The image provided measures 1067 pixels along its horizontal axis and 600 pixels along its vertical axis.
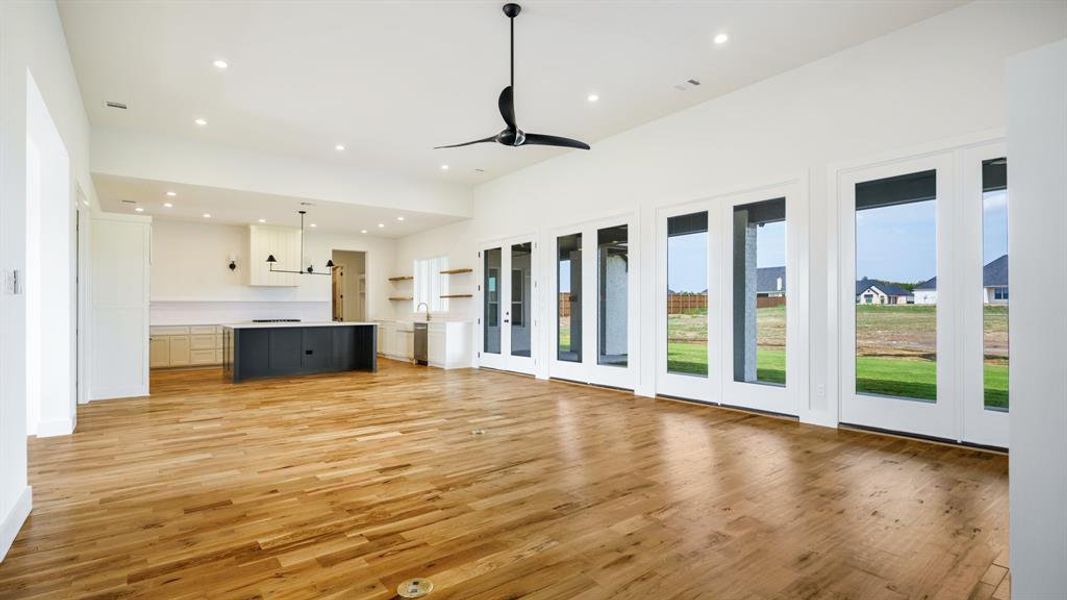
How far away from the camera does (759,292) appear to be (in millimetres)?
5277

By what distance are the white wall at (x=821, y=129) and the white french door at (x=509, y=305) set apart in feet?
5.07

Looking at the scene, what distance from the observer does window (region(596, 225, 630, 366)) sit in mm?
6785

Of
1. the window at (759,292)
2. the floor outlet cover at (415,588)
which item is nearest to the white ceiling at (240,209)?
the window at (759,292)

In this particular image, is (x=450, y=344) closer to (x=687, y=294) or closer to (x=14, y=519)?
(x=687, y=294)

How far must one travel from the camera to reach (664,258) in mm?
6133

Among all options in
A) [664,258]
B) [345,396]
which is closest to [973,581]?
[664,258]

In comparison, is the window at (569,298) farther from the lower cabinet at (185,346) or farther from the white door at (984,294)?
the lower cabinet at (185,346)

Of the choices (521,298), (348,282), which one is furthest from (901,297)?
(348,282)

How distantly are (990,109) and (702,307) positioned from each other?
2.86m

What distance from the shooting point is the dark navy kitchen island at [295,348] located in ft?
26.2

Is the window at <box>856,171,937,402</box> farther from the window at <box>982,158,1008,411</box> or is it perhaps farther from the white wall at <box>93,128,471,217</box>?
the white wall at <box>93,128,471,217</box>

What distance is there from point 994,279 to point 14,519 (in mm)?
6116

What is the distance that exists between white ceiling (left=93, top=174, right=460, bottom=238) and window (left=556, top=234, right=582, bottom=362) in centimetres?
292

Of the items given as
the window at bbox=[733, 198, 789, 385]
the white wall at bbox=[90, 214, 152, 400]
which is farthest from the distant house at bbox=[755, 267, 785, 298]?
the white wall at bbox=[90, 214, 152, 400]
